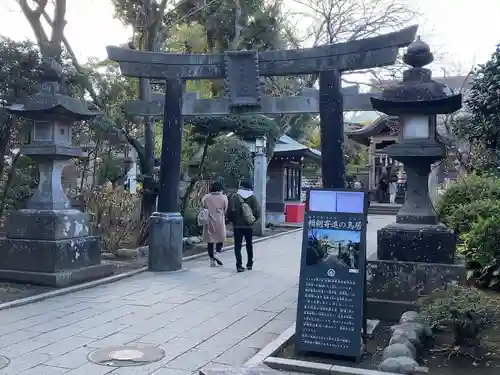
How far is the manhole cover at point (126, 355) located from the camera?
523 centimetres

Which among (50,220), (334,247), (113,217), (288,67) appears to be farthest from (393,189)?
(334,247)

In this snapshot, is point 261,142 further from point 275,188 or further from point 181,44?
point 275,188

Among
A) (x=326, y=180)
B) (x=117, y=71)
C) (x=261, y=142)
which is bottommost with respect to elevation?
(x=326, y=180)

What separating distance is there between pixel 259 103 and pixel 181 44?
9.11m

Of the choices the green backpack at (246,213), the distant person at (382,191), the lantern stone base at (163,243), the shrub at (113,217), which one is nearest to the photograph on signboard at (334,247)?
the green backpack at (246,213)

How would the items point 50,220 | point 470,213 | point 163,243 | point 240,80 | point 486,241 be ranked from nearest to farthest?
point 486,241
point 50,220
point 240,80
point 163,243
point 470,213

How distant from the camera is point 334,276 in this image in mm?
5379

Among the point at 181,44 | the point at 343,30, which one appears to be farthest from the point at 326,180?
the point at 343,30

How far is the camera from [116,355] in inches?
214

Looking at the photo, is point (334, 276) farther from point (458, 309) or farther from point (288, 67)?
point (288, 67)

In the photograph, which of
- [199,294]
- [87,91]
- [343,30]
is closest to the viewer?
[199,294]

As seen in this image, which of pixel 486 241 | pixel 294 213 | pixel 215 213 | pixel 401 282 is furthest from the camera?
pixel 294 213

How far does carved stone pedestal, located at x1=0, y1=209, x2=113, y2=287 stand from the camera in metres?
8.81

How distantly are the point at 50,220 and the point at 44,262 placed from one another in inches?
28.1
